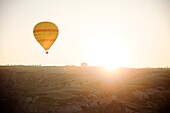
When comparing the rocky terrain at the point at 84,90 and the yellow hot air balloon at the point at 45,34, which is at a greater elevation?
the yellow hot air balloon at the point at 45,34

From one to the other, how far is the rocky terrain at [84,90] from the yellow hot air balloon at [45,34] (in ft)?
16.8

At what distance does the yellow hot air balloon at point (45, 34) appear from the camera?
47.2m

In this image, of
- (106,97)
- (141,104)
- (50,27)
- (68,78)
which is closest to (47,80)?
(68,78)

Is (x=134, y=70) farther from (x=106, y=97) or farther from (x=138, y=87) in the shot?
(x=106, y=97)

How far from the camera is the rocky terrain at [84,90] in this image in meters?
39.8

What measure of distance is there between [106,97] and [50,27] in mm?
12454

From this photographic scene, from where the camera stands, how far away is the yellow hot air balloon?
47219 mm

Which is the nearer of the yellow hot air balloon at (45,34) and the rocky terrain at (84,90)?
the rocky terrain at (84,90)

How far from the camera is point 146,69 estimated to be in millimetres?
53188

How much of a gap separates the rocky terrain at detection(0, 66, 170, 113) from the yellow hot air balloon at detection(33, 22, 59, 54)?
5.13 meters

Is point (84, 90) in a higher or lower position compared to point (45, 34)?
lower

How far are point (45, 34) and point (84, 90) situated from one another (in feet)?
30.3

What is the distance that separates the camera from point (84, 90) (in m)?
43.4

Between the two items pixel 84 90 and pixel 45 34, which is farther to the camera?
pixel 45 34
